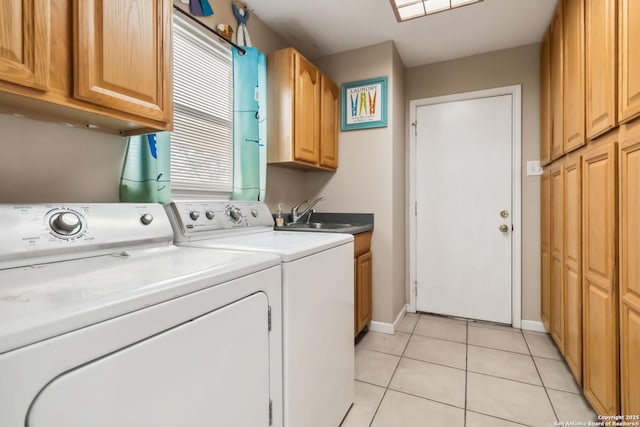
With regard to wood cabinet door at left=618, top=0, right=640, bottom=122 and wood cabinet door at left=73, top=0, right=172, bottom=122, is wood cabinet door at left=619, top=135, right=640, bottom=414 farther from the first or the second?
wood cabinet door at left=73, top=0, right=172, bottom=122

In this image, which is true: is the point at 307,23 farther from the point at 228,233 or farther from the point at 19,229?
the point at 19,229

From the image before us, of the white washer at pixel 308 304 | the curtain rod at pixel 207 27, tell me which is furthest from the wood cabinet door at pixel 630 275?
the curtain rod at pixel 207 27

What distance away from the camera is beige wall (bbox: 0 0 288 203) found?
1090 mm

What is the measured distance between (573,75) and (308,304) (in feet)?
6.30

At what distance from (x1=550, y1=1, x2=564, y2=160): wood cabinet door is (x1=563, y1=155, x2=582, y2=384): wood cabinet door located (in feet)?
0.86

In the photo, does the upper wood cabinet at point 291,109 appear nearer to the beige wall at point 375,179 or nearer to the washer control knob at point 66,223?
the beige wall at point 375,179

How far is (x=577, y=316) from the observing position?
1673 millimetres

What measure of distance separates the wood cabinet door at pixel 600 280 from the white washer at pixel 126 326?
137 centimetres

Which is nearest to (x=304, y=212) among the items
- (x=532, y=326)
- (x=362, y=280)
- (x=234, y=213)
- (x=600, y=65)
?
(x=362, y=280)

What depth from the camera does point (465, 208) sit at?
2871 millimetres

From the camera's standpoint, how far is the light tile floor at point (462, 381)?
5.11ft

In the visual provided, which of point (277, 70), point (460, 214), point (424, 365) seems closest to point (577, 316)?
point (424, 365)

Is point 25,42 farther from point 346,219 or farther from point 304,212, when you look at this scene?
point 346,219

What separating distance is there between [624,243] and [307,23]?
2.34 metres
